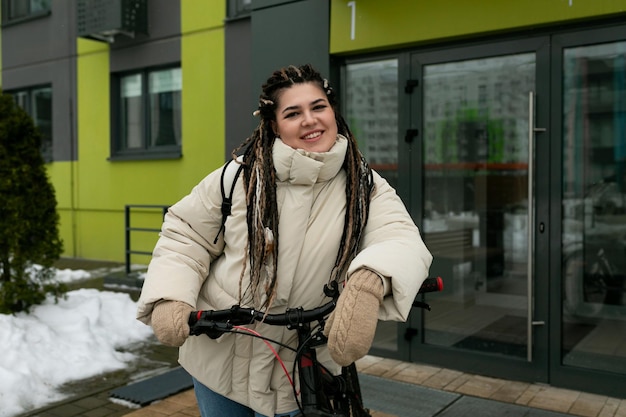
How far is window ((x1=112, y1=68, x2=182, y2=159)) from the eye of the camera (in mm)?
9844

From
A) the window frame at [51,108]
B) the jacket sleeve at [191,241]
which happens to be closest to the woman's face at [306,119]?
the jacket sleeve at [191,241]

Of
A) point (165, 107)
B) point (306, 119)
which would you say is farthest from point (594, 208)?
point (165, 107)

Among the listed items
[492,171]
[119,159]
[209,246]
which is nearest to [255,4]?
[492,171]

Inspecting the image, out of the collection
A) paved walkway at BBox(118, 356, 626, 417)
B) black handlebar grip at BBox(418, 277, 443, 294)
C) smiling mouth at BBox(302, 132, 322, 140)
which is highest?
smiling mouth at BBox(302, 132, 322, 140)

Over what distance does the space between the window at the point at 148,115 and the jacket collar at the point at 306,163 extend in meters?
7.73

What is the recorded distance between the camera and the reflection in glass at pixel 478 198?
16.0 feet

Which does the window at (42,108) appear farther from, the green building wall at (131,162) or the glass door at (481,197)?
the glass door at (481,197)

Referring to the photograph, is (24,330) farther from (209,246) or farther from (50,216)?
(209,246)

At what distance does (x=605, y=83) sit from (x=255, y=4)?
10.6ft

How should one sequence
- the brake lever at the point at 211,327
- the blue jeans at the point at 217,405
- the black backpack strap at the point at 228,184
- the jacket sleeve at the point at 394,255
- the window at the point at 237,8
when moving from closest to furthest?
the jacket sleeve at the point at 394,255
the brake lever at the point at 211,327
the black backpack strap at the point at 228,184
the blue jeans at the point at 217,405
the window at the point at 237,8

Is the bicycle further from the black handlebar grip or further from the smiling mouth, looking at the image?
the smiling mouth

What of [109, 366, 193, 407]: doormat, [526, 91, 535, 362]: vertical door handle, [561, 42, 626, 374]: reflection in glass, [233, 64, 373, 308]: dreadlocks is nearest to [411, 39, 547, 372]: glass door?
[526, 91, 535, 362]: vertical door handle

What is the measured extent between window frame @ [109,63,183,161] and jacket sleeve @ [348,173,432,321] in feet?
25.3

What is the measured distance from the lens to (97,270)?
9.90 metres
